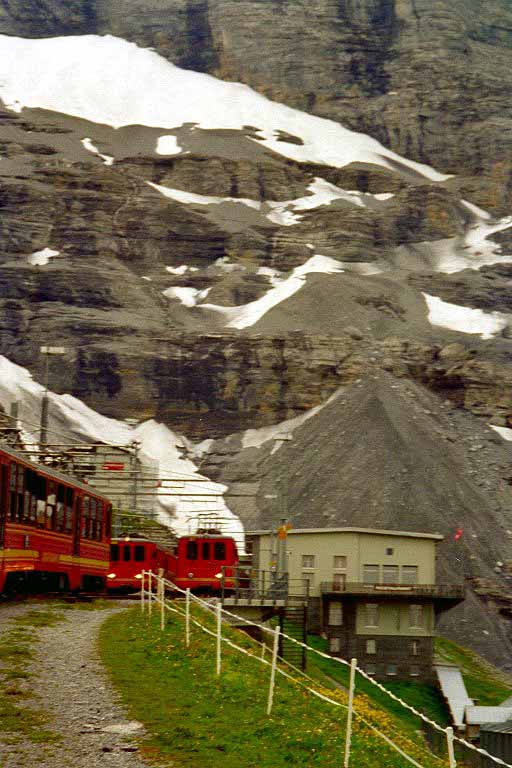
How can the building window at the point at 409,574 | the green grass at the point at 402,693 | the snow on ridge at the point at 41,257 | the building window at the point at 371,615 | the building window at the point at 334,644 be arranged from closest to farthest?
the green grass at the point at 402,693 < the building window at the point at 334,644 < the building window at the point at 371,615 < the building window at the point at 409,574 < the snow on ridge at the point at 41,257

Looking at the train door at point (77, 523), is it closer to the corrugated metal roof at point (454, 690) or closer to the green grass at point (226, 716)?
the green grass at point (226, 716)

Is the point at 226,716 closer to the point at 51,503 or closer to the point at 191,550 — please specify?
the point at 51,503

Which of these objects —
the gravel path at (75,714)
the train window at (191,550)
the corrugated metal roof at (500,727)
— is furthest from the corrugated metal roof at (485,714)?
the gravel path at (75,714)

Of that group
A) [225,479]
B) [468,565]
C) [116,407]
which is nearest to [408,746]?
[468,565]

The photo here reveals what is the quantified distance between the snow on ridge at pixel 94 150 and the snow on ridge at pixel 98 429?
51644mm

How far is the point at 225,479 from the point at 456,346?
34.1m

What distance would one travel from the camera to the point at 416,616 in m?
66.3

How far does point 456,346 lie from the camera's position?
139 m

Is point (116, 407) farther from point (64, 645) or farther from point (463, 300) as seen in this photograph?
point (64, 645)

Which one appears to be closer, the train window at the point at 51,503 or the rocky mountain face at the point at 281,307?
the train window at the point at 51,503

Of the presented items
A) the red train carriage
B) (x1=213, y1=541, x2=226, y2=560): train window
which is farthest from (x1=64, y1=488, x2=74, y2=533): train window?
(x1=213, y1=541, x2=226, y2=560): train window

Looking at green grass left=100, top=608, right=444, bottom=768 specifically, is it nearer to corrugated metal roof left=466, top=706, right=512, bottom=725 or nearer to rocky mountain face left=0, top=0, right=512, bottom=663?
corrugated metal roof left=466, top=706, right=512, bottom=725

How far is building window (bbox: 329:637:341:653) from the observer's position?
216 feet

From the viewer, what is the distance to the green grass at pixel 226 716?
1423 centimetres
